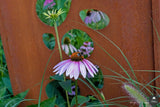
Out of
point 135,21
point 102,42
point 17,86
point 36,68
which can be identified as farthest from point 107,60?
point 17,86

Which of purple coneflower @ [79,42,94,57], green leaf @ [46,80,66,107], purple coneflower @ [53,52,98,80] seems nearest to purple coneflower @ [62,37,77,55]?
purple coneflower @ [79,42,94,57]

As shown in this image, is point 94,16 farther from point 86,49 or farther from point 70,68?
point 70,68

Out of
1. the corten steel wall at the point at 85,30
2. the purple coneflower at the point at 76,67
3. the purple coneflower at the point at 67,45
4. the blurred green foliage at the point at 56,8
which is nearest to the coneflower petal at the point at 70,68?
the purple coneflower at the point at 76,67

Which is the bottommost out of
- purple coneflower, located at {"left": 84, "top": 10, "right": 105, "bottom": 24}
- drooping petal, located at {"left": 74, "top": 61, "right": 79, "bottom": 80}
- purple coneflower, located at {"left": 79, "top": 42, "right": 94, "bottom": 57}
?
drooping petal, located at {"left": 74, "top": 61, "right": 79, "bottom": 80}

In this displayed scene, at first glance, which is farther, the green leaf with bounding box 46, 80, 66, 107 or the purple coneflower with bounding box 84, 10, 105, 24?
the purple coneflower with bounding box 84, 10, 105, 24

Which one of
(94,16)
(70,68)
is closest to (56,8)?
(94,16)

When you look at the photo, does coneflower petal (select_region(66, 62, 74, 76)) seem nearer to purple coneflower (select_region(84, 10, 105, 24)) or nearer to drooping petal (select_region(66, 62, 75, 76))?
drooping petal (select_region(66, 62, 75, 76))

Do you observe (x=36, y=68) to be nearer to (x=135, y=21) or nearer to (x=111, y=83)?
(x=111, y=83)

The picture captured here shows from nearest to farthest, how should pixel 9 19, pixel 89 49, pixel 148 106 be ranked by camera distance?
1. pixel 148 106
2. pixel 9 19
3. pixel 89 49
